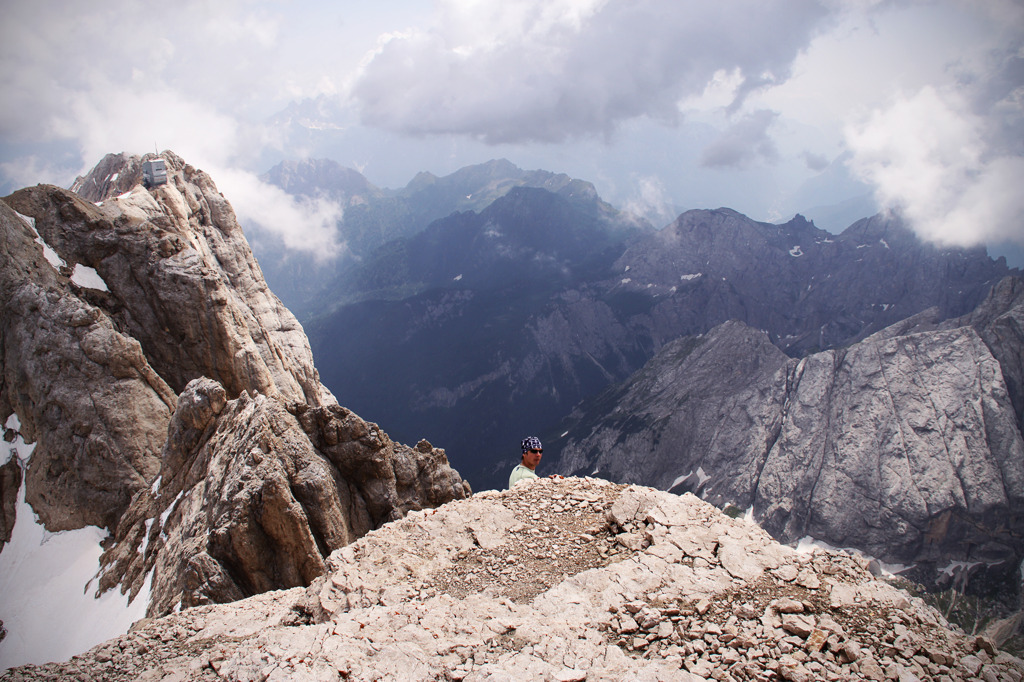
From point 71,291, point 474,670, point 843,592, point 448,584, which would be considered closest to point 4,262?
point 71,291

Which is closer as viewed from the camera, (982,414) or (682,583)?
(682,583)

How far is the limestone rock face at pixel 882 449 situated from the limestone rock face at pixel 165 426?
6090 inches

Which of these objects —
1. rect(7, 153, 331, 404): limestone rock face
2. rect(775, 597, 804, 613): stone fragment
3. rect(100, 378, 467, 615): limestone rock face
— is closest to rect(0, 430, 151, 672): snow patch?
rect(100, 378, 467, 615): limestone rock face

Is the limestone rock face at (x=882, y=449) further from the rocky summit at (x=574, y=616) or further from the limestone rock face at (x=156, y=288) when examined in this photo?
the rocky summit at (x=574, y=616)

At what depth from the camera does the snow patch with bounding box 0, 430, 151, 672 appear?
20.6 m

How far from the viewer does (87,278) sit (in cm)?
3550

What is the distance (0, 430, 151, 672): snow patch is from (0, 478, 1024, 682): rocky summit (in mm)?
11177

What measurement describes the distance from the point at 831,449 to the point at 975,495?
109 ft

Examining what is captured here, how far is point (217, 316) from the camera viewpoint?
36.7m

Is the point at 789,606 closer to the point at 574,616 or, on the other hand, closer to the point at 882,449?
the point at 574,616

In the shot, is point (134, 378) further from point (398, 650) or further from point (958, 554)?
point (958, 554)

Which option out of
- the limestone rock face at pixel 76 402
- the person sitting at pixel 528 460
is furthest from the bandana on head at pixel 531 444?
the limestone rock face at pixel 76 402

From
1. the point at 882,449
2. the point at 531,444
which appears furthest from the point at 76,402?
the point at 882,449

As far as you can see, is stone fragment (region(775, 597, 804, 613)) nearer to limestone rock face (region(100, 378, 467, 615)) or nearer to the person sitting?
the person sitting
